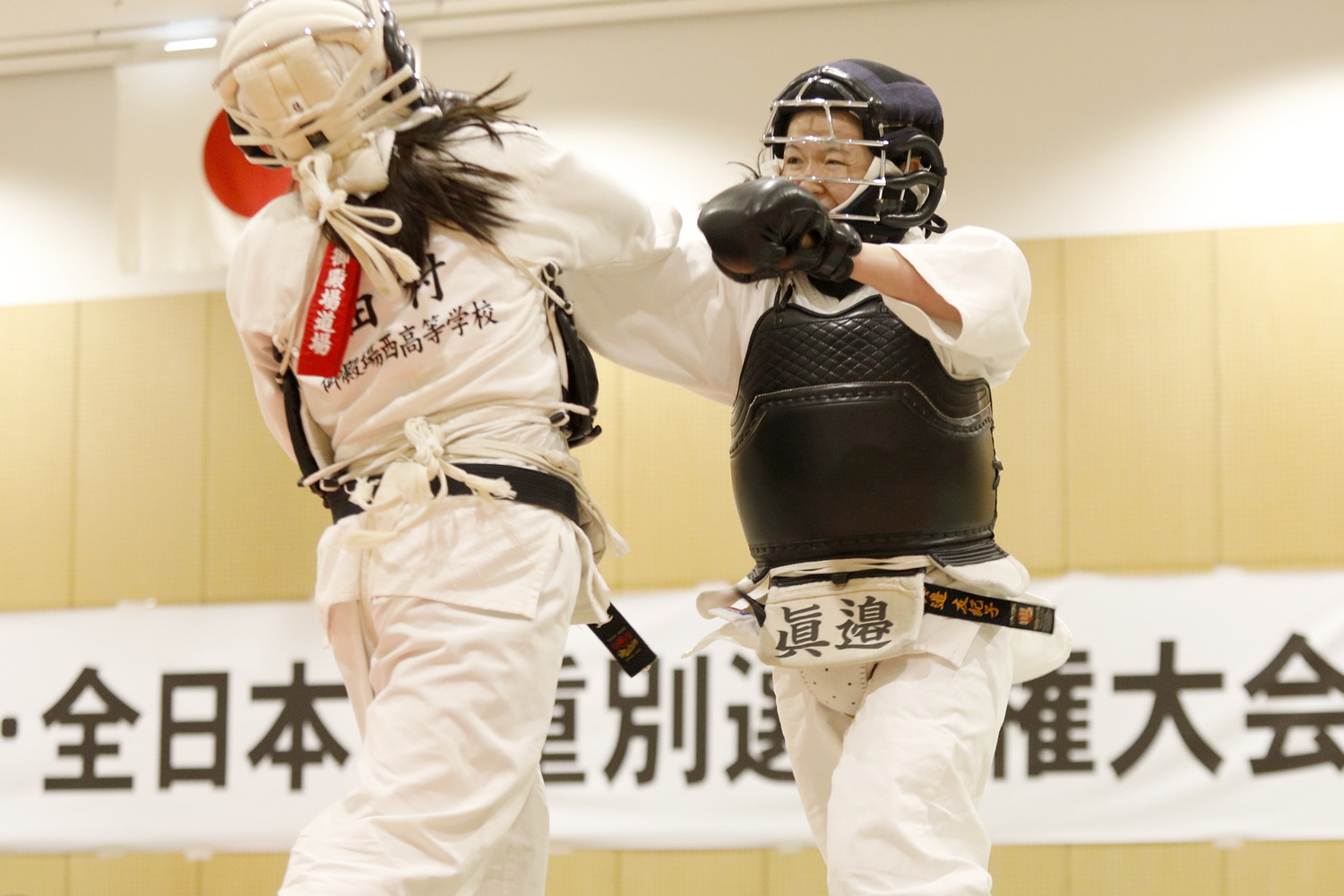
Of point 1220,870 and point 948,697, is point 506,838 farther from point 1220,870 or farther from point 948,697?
point 1220,870

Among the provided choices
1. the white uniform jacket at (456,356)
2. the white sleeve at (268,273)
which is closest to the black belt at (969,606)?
the white uniform jacket at (456,356)

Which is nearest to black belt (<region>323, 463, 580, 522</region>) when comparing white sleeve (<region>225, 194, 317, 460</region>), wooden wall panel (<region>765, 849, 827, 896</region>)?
white sleeve (<region>225, 194, 317, 460</region>)

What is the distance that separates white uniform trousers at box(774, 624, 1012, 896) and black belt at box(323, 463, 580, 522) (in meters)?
0.62

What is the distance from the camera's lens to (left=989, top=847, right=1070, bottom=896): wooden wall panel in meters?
4.79

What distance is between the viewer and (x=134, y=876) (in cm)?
551

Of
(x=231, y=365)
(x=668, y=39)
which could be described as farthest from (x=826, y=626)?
(x=231, y=365)

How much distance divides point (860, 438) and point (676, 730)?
2953 mm

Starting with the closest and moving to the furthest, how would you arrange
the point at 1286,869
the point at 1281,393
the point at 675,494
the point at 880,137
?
1. the point at 880,137
2. the point at 1286,869
3. the point at 1281,393
4. the point at 675,494

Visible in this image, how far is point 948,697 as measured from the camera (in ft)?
7.38

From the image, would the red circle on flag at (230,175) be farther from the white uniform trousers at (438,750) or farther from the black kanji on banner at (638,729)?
the white uniform trousers at (438,750)

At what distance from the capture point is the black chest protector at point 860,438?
234 cm

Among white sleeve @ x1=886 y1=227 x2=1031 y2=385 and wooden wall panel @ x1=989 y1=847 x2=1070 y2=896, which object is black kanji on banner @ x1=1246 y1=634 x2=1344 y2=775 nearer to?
wooden wall panel @ x1=989 y1=847 x2=1070 y2=896

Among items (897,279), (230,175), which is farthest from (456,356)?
(230,175)

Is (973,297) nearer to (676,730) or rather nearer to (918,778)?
(918,778)
